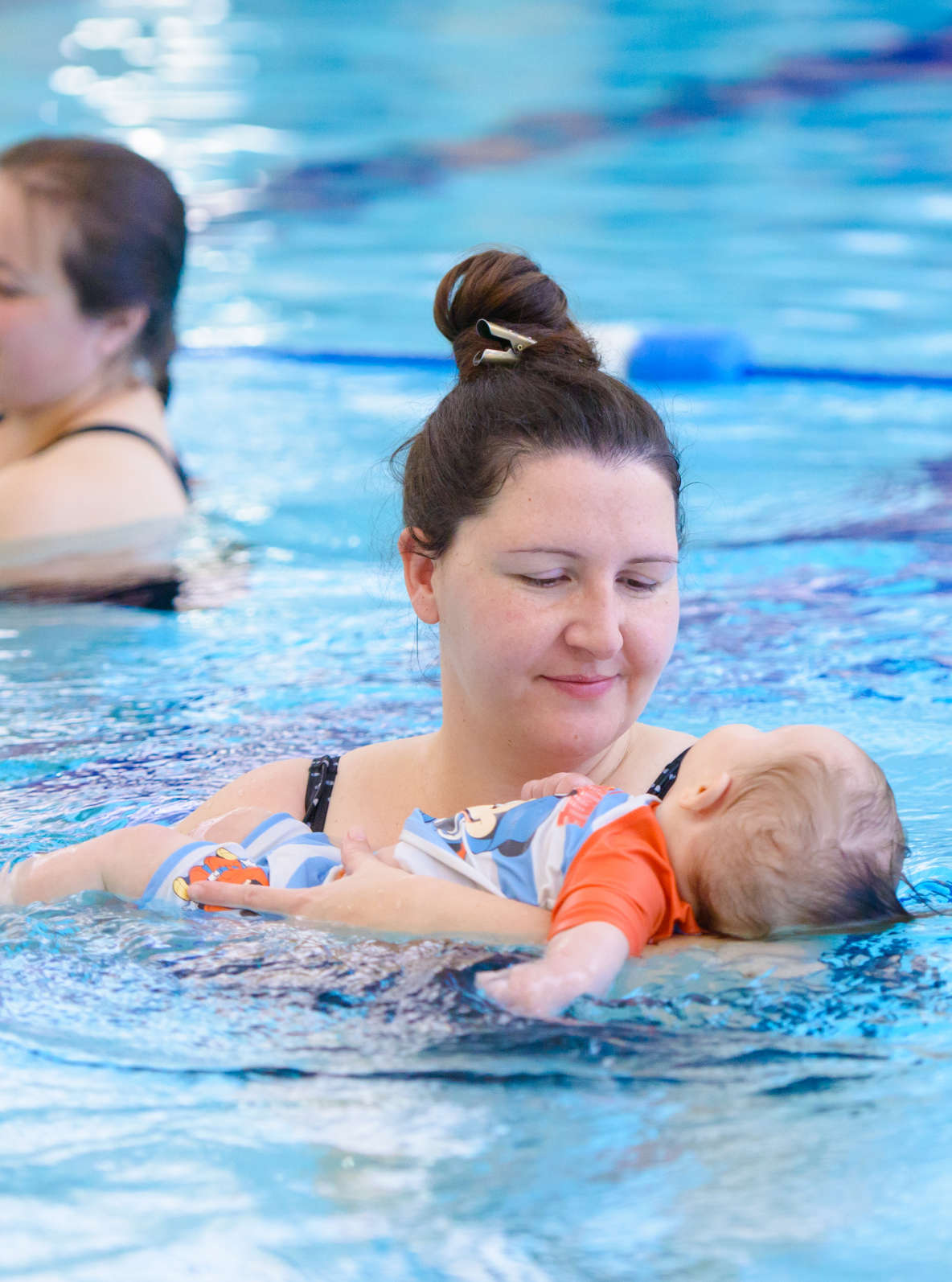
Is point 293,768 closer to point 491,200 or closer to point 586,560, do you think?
point 586,560

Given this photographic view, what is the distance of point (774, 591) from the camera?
4.75 m

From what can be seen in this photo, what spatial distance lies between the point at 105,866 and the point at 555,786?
73cm

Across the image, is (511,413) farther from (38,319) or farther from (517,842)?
(38,319)

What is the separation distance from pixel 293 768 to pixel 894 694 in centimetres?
→ 170

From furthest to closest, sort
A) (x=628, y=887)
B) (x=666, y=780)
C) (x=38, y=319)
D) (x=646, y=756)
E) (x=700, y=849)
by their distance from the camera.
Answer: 1. (x=38, y=319)
2. (x=646, y=756)
3. (x=666, y=780)
4. (x=700, y=849)
5. (x=628, y=887)

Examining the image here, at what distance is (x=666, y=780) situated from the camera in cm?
254

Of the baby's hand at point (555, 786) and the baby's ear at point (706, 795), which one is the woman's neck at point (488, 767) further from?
the baby's ear at point (706, 795)

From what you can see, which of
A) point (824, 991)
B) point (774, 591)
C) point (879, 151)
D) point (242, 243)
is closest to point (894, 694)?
point (774, 591)

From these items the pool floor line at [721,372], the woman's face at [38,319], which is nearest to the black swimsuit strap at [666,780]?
the woman's face at [38,319]

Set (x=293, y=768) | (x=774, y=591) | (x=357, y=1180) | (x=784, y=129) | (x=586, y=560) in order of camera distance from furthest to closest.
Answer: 1. (x=784, y=129)
2. (x=774, y=591)
3. (x=293, y=768)
4. (x=586, y=560)
5. (x=357, y=1180)

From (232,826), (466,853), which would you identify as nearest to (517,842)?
(466,853)

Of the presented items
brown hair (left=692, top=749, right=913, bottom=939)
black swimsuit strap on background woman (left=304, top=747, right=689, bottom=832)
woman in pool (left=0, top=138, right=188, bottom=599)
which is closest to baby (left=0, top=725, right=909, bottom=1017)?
brown hair (left=692, top=749, right=913, bottom=939)

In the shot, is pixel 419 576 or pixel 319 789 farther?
pixel 319 789

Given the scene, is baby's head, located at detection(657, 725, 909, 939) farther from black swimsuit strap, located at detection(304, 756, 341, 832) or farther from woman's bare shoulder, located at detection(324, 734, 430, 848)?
black swimsuit strap, located at detection(304, 756, 341, 832)
